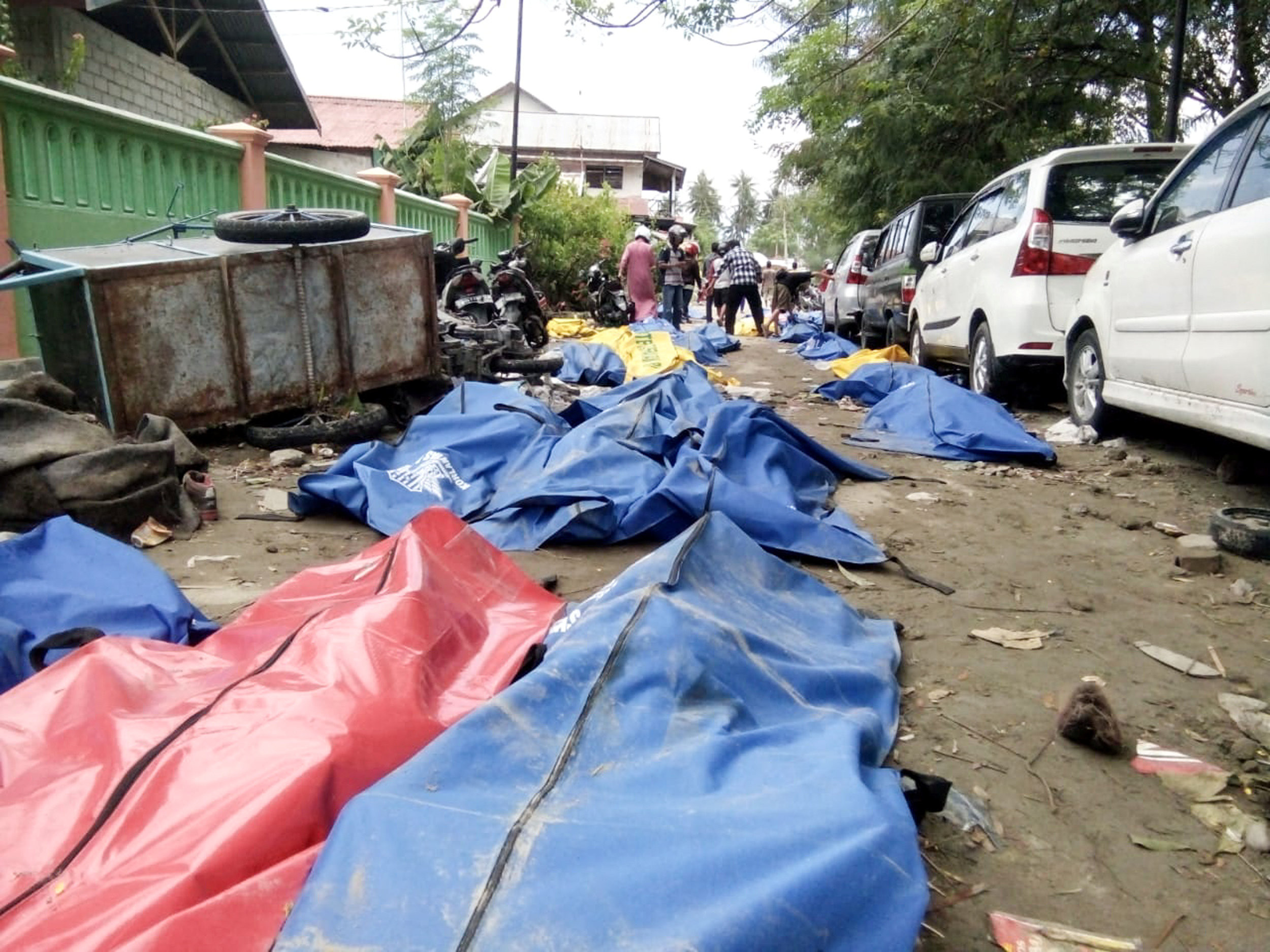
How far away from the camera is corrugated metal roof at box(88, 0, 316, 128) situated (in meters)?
13.8

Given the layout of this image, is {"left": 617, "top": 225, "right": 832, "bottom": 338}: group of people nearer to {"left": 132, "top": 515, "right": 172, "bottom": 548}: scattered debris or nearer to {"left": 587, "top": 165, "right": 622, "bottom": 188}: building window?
{"left": 132, "top": 515, "right": 172, "bottom": 548}: scattered debris

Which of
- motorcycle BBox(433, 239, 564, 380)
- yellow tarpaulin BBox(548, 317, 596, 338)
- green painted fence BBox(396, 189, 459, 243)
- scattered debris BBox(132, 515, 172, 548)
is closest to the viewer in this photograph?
scattered debris BBox(132, 515, 172, 548)

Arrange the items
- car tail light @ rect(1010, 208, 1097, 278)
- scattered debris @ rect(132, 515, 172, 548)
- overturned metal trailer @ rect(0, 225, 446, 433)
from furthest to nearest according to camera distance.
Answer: car tail light @ rect(1010, 208, 1097, 278), overturned metal trailer @ rect(0, 225, 446, 433), scattered debris @ rect(132, 515, 172, 548)

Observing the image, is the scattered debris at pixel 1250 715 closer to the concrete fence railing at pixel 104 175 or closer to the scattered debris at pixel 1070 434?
the scattered debris at pixel 1070 434

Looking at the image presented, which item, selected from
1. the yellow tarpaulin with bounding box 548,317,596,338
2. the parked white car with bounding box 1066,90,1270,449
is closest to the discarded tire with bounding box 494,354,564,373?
the parked white car with bounding box 1066,90,1270,449

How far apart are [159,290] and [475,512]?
7.63 feet

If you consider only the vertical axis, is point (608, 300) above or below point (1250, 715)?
below

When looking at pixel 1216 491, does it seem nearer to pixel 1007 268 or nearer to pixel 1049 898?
pixel 1007 268

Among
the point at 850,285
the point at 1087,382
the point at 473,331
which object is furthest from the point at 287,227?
the point at 850,285

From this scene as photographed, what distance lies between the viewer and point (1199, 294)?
4555 millimetres

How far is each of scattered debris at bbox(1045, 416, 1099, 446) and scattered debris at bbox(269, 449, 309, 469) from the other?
448 cm

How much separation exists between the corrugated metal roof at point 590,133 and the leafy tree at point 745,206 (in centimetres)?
5652

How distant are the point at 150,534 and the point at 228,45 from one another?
537 inches

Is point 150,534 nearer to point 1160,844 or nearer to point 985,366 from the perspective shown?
point 1160,844
